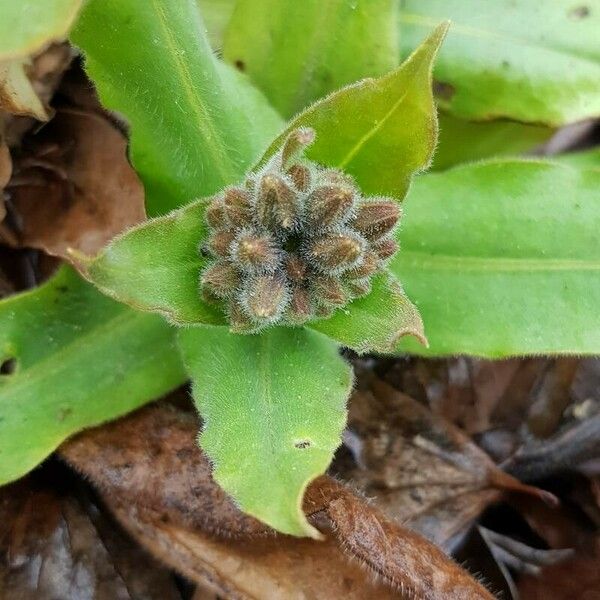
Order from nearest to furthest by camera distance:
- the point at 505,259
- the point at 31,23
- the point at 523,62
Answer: the point at 31,23, the point at 505,259, the point at 523,62

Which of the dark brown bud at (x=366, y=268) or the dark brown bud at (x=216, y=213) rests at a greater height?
the dark brown bud at (x=216, y=213)

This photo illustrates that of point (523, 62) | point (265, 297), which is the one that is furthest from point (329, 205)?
point (523, 62)

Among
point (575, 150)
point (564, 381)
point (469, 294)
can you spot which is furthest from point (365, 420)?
point (575, 150)

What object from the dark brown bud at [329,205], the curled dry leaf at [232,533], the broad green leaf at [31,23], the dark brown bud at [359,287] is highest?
the broad green leaf at [31,23]

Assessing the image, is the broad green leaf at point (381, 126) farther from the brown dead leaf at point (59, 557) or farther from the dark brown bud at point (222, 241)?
the brown dead leaf at point (59, 557)

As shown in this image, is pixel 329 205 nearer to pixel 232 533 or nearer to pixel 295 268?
pixel 295 268

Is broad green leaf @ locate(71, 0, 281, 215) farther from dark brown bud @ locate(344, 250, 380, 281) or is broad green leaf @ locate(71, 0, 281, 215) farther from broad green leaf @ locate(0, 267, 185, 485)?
dark brown bud @ locate(344, 250, 380, 281)

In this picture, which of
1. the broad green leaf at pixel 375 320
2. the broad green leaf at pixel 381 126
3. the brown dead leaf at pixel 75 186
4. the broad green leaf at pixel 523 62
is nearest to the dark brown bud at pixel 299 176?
the broad green leaf at pixel 381 126

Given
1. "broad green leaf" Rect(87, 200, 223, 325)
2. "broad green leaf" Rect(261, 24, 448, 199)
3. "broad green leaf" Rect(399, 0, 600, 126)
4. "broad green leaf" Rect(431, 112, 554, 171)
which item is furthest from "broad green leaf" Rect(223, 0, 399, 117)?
"broad green leaf" Rect(87, 200, 223, 325)
